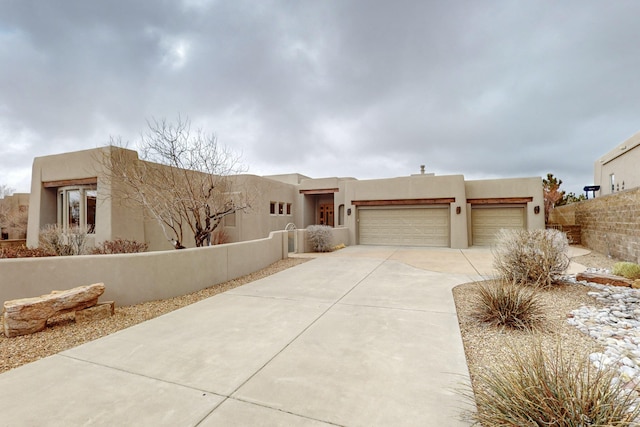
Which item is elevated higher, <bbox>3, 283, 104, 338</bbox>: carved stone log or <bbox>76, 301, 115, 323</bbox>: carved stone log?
<bbox>3, 283, 104, 338</bbox>: carved stone log

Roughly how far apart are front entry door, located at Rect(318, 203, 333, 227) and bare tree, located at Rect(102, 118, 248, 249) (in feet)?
38.1

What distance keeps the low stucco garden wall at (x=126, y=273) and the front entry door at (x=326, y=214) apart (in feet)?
45.3

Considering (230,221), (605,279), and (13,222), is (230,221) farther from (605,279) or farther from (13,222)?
(605,279)

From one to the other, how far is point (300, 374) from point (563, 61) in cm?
1333

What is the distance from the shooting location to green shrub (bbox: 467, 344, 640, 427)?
6.21 feet

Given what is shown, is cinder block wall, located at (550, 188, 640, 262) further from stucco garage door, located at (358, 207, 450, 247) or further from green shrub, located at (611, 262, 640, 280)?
stucco garage door, located at (358, 207, 450, 247)

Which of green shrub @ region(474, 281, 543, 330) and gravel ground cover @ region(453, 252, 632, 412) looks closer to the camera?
gravel ground cover @ region(453, 252, 632, 412)

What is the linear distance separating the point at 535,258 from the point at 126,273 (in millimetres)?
8211

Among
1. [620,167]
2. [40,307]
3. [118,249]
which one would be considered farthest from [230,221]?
[620,167]

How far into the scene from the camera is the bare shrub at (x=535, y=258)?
6.12m

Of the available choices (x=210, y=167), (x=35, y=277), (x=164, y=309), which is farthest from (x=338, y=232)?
(x=35, y=277)

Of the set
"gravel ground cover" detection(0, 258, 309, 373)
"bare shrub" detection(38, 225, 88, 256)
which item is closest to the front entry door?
"bare shrub" detection(38, 225, 88, 256)

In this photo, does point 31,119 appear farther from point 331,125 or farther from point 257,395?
point 257,395

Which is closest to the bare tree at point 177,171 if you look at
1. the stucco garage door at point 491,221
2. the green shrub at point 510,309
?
the green shrub at point 510,309
